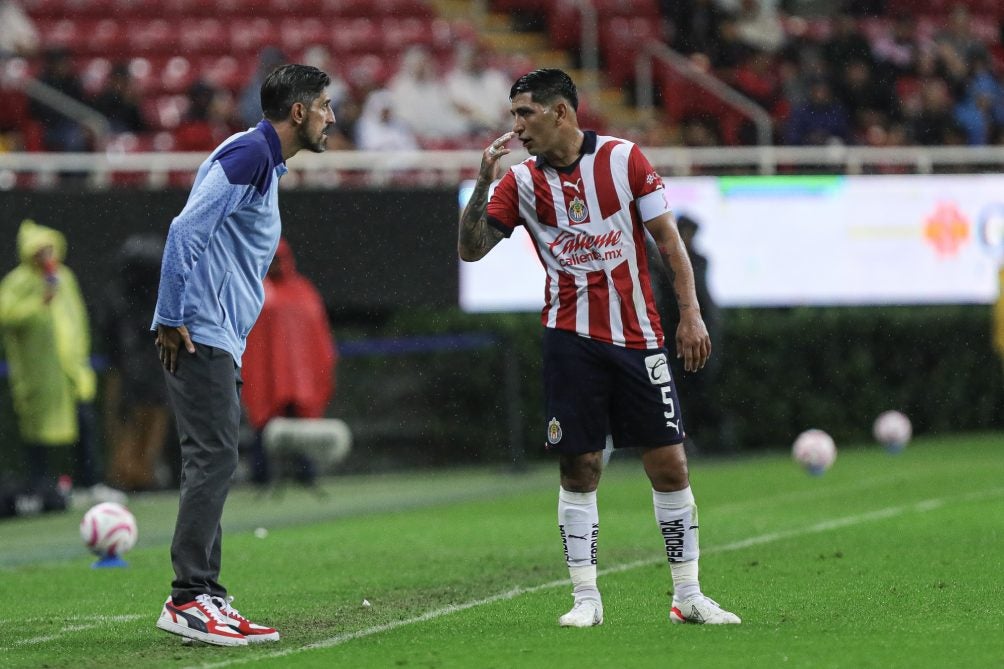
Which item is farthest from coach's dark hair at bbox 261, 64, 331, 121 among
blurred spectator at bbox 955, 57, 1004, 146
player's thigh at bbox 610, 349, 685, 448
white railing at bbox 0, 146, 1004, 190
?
blurred spectator at bbox 955, 57, 1004, 146

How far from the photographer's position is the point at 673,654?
664 cm

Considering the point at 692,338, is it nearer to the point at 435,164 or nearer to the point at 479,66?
the point at 435,164

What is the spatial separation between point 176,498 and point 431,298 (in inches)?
165

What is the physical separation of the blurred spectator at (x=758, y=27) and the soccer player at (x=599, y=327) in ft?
55.2

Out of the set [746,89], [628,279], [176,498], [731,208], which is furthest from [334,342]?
[628,279]

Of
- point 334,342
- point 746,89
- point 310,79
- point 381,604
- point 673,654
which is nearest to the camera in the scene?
point 673,654

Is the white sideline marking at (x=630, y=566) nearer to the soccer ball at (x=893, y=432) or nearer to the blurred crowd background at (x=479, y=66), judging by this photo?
the soccer ball at (x=893, y=432)

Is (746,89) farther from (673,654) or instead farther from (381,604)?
(673,654)

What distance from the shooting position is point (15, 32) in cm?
2256

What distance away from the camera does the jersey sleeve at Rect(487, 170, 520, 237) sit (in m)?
7.66

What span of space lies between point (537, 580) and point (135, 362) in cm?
746

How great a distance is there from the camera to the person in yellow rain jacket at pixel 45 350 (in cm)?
1562

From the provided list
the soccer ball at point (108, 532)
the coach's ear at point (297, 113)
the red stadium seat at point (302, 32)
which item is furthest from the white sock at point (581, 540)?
the red stadium seat at point (302, 32)

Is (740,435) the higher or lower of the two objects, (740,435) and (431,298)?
the lower
